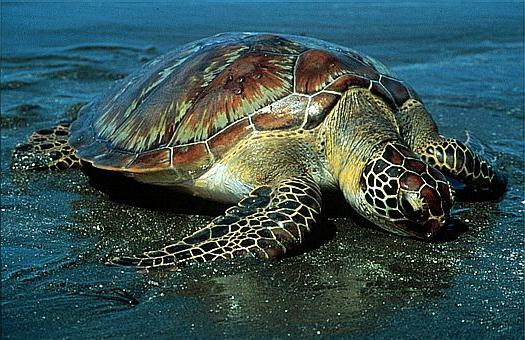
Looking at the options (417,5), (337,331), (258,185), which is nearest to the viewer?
Result: (337,331)

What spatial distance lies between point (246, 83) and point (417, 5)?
14.6m

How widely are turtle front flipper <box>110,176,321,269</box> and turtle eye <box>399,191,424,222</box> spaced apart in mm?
449

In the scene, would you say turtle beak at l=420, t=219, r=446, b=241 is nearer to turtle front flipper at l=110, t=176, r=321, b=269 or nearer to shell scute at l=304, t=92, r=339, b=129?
turtle front flipper at l=110, t=176, r=321, b=269

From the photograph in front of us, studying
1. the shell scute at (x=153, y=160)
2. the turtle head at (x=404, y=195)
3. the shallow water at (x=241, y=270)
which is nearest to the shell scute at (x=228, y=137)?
the shell scute at (x=153, y=160)

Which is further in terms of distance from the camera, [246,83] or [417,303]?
[246,83]

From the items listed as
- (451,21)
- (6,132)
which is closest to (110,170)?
(6,132)

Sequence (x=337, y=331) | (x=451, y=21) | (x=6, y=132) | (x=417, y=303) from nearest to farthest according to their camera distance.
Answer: (x=337, y=331) → (x=417, y=303) → (x=6, y=132) → (x=451, y=21)

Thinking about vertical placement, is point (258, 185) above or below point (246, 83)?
below

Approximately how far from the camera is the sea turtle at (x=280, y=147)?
365cm

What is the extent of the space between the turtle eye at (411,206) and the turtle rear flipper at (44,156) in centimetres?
258

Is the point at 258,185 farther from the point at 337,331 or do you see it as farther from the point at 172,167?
A: the point at 337,331

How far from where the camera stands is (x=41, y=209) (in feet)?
14.2

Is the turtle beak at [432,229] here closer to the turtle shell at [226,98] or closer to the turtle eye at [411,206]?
the turtle eye at [411,206]

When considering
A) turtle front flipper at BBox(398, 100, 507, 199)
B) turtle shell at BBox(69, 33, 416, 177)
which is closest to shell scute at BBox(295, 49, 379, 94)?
turtle shell at BBox(69, 33, 416, 177)
